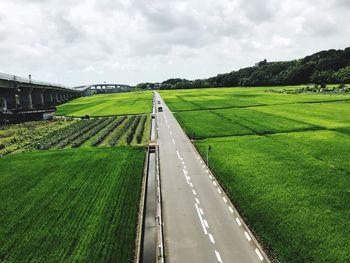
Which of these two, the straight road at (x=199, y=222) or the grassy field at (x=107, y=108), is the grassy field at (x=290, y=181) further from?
the grassy field at (x=107, y=108)

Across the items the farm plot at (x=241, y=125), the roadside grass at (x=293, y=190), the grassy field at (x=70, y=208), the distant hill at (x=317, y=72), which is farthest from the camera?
the distant hill at (x=317, y=72)

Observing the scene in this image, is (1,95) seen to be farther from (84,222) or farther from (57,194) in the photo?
(84,222)

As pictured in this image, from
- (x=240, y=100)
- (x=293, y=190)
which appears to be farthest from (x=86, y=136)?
(x=240, y=100)

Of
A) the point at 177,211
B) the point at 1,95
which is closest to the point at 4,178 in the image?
the point at 177,211

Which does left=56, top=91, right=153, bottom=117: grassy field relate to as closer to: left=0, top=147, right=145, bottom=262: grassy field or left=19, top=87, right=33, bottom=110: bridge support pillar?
left=19, top=87, right=33, bottom=110: bridge support pillar

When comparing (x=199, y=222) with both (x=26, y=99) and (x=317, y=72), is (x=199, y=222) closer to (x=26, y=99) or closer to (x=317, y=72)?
(x=26, y=99)

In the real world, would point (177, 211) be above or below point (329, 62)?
below

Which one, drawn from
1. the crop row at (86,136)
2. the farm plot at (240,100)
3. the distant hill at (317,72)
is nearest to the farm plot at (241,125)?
the crop row at (86,136)
